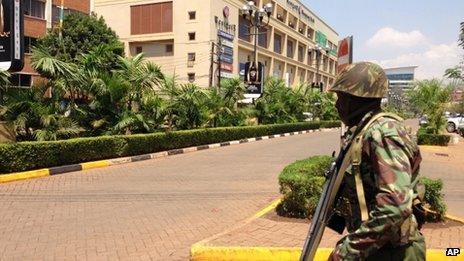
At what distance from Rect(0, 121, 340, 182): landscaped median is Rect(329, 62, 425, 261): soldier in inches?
384

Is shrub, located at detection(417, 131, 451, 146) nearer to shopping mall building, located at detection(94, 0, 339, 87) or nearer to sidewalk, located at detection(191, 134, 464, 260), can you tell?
sidewalk, located at detection(191, 134, 464, 260)

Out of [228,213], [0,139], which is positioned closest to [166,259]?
[228,213]

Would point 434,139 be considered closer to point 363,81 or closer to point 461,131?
point 461,131

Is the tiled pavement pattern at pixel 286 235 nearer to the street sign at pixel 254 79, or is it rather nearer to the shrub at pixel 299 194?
the shrub at pixel 299 194

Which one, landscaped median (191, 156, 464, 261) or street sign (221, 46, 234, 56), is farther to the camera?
street sign (221, 46, 234, 56)

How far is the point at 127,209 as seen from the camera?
816 cm

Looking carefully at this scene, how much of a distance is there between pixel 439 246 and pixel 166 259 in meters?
3.02

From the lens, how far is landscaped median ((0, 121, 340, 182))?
36.9ft

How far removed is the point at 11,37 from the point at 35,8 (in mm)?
34571

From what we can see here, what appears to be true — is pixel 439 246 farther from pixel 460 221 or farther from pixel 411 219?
pixel 411 219

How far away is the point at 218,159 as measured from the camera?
1633 centimetres

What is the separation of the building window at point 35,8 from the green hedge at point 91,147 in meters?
28.1

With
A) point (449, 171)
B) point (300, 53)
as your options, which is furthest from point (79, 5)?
point (449, 171)

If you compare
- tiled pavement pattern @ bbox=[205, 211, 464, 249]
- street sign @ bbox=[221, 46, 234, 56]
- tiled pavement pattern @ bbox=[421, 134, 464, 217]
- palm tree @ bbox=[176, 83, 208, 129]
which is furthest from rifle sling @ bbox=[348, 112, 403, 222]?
street sign @ bbox=[221, 46, 234, 56]
